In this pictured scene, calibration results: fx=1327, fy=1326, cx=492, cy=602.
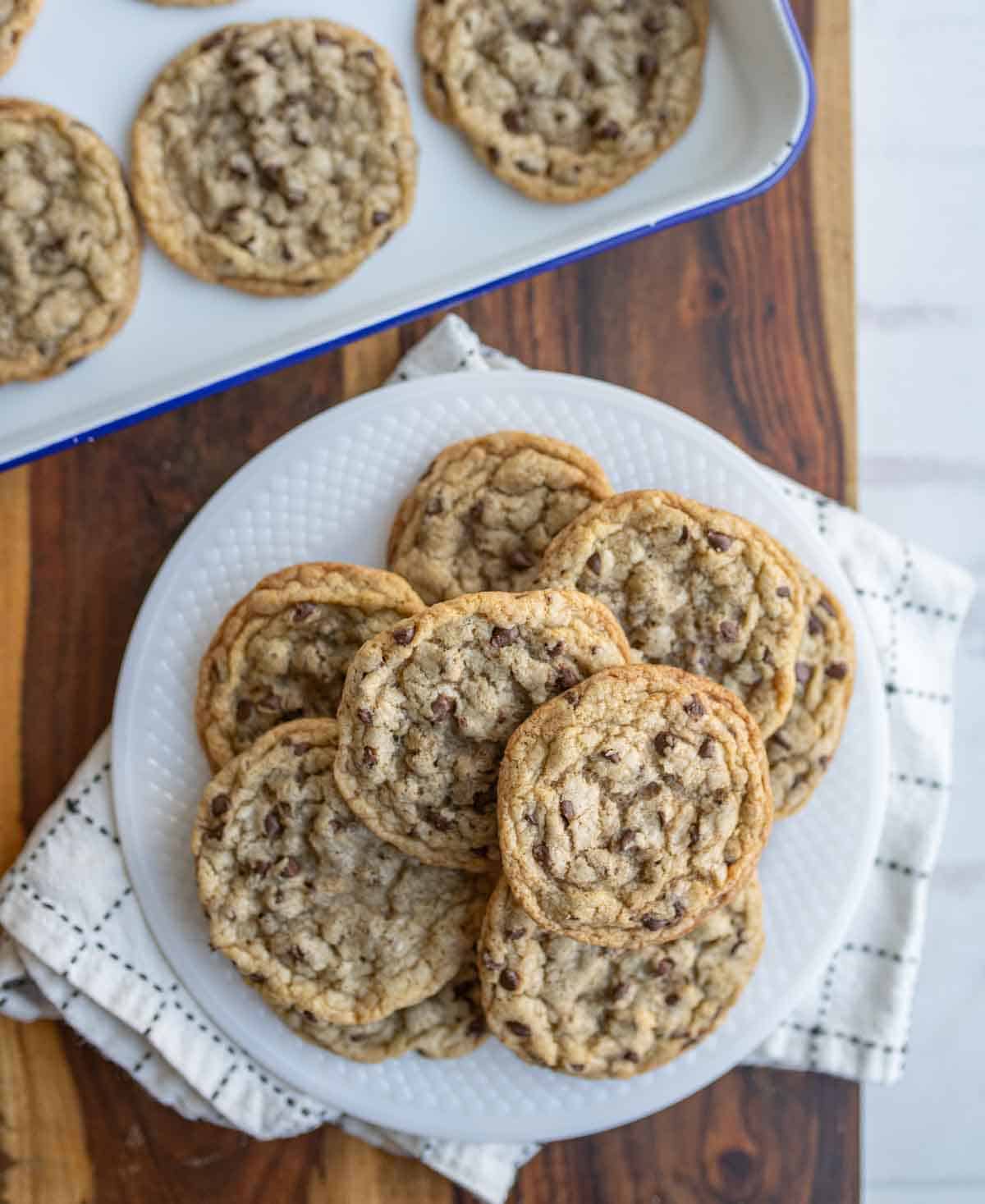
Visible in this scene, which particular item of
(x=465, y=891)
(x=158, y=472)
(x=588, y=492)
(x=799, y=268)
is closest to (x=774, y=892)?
(x=465, y=891)

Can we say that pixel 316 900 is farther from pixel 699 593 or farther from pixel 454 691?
pixel 699 593

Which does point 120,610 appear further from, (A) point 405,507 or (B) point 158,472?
(A) point 405,507

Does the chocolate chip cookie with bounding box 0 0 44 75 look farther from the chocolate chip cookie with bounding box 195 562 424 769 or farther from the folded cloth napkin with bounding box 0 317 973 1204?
the chocolate chip cookie with bounding box 195 562 424 769

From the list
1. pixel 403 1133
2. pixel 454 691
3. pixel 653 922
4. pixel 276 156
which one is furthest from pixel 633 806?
pixel 276 156

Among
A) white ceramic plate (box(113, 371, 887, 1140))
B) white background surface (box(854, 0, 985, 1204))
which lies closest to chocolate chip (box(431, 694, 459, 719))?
white ceramic plate (box(113, 371, 887, 1140))

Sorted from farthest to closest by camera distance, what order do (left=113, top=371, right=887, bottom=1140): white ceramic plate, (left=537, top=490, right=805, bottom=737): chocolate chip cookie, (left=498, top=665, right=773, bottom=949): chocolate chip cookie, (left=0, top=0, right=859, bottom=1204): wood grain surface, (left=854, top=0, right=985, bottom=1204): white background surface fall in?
(left=854, top=0, right=985, bottom=1204): white background surface, (left=0, top=0, right=859, bottom=1204): wood grain surface, (left=113, top=371, right=887, bottom=1140): white ceramic plate, (left=537, top=490, right=805, bottom=737): chocolate chip cookie, (left=498, top=665, right=773, bottom=949): chocolate chip cookie

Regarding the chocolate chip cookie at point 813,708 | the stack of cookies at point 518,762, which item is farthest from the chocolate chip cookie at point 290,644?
the chocolate chip cookie at point 813,708
